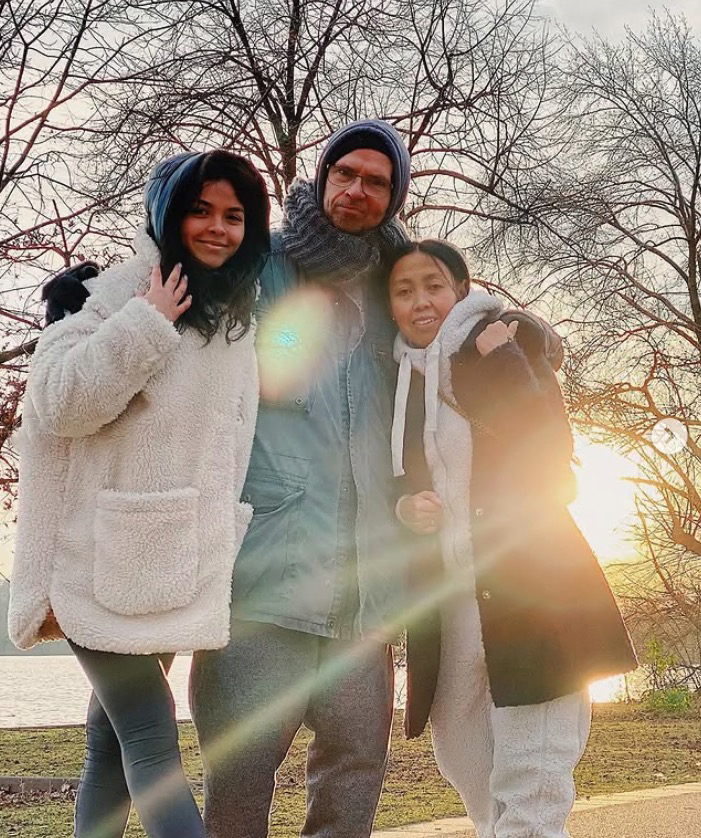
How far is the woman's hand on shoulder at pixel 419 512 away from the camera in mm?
2832

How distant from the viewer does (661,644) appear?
17047 millimetres

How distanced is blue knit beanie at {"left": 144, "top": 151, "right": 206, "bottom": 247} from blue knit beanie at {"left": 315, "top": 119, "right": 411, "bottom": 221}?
16.0 inches

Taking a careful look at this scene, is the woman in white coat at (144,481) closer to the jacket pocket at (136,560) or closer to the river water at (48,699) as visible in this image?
the jacket pocket at (136,560)

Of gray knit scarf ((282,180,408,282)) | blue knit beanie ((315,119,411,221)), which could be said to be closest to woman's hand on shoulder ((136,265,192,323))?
gray knit scarf ((282,180,408,282))

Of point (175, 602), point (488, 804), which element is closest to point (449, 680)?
point (488, 804)

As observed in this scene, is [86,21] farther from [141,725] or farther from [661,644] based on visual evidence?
[661,644]

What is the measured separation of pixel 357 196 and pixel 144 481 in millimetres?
873

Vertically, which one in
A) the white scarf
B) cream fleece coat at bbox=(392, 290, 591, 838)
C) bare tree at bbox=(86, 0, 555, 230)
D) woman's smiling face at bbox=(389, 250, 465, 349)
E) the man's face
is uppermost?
bare tree at bbox=(86, 0, 555, 230)

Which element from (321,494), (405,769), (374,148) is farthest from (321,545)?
(405,769)

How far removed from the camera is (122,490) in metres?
2.45

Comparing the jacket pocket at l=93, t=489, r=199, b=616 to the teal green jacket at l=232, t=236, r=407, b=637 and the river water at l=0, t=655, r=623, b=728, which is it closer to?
the teal green jacket at l=232, t=236, r=407, b=637

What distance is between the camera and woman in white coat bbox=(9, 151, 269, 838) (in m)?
2.39

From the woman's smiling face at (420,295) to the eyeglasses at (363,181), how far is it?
0.66 ft

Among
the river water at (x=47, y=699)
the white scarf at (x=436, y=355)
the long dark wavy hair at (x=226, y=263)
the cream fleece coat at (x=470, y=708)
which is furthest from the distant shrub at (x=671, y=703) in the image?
the long dark wavy hair at (x=226, y=263)
